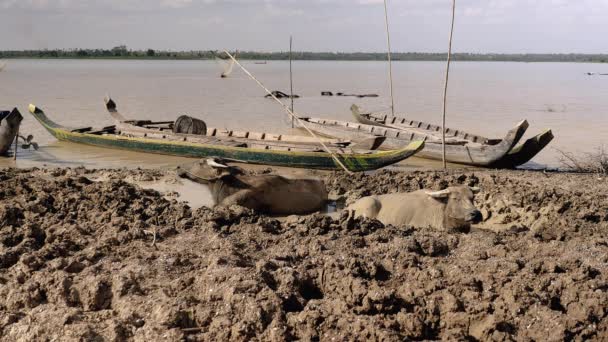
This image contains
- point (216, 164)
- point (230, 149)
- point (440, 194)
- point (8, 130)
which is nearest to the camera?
point (440, 194)

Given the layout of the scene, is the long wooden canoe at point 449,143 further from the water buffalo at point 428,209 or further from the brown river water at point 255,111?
the water buffalo at point 428,209

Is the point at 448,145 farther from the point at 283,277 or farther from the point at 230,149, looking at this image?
the point at 283,277

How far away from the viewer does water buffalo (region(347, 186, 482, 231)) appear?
630 centimetres

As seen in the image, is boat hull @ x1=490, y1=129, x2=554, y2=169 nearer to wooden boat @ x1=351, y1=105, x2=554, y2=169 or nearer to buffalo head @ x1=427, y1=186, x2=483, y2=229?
wooden boat @ x1=351, y1=105, x2=554, y2=169

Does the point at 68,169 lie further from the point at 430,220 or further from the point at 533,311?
the point at 533,311

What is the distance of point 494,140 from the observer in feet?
38.5

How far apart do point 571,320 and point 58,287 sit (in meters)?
3.32

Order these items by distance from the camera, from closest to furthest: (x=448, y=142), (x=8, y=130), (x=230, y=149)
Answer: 1. (x=230, y=149)
2. (x=8, y=130)
3. (x=448, y=142)

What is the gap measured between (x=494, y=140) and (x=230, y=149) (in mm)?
4984

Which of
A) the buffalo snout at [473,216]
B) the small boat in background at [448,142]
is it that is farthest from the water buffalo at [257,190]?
the small boat in background at [448,142]

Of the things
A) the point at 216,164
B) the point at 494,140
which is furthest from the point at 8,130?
the point at 494,140

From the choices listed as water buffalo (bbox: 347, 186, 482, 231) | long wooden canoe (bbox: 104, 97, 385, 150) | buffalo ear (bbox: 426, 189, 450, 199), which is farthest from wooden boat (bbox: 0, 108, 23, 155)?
buffalo ear (bbox: 426, 189, 450, 199)

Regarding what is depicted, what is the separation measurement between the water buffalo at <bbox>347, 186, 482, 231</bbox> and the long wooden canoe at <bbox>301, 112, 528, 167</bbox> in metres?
3.95

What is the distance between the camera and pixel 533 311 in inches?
153
